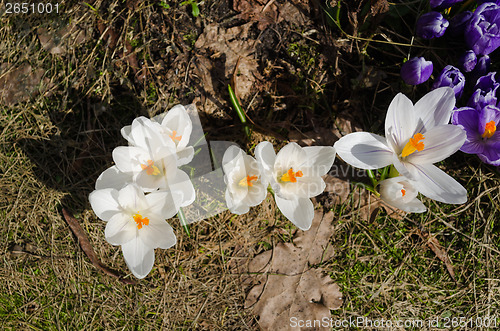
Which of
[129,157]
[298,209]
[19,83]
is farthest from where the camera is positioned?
[19,83]

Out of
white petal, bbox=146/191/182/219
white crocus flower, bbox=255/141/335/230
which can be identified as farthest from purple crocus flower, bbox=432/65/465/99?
white petal, bbox=146/191/182/219

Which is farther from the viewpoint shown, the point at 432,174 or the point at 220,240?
the point at 220,240

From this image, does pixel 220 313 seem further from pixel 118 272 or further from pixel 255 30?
pixel 255 30

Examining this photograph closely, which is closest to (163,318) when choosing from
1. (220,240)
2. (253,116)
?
(220,240)

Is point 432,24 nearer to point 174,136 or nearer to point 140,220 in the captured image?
point 174,136

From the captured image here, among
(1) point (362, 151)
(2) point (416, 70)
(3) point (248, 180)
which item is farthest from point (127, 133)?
(2) point (416, 70)

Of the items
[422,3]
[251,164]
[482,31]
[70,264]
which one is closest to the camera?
[251,164]

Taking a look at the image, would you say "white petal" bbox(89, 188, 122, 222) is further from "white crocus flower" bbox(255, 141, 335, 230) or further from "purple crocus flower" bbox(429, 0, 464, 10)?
"purple crocus flower" bbox(429, 0, 464, 10)

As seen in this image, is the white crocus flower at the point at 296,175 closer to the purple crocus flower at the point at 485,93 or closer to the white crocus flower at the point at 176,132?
the white crocus flower at the point at 176,132
